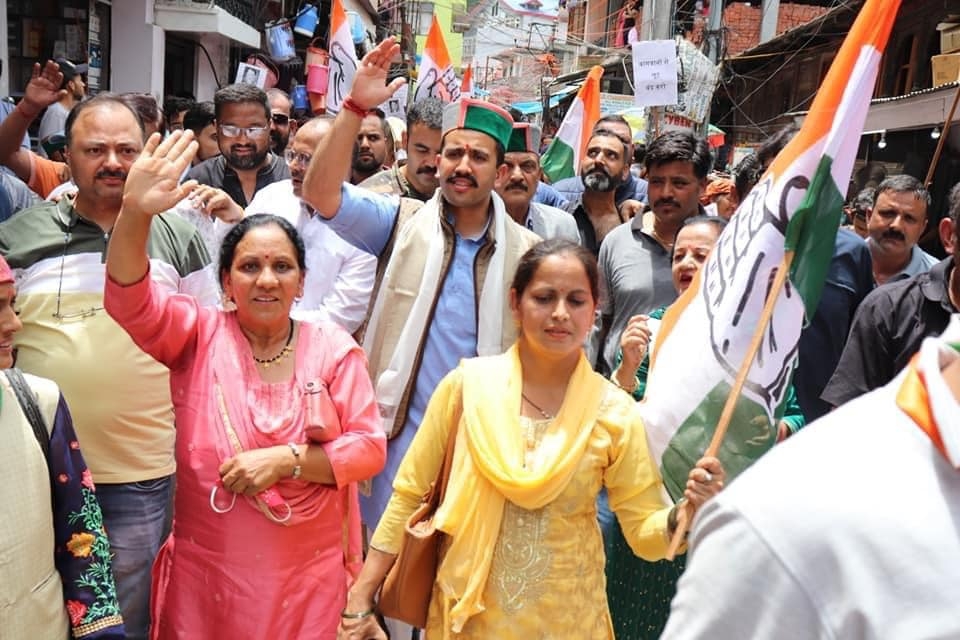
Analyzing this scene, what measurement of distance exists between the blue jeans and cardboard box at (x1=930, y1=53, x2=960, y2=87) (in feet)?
31.0

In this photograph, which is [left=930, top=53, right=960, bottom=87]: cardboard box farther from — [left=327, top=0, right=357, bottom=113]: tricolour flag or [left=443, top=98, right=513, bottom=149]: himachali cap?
[left=443, top=98, right=513, bottom=149]: himachali cap

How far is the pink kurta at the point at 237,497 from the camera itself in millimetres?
2805

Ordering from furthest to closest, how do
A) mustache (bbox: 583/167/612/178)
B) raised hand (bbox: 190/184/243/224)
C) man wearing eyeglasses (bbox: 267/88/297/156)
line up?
1. man wearing eyeglasses (bbox: 267/88/297/156)
2. mustache (bbox: 583/167/612/178)
3. raised hand (bbox: 190/184/243/224)

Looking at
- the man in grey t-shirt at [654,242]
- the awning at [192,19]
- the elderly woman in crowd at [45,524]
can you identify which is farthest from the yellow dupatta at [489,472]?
the awning at [192,19]

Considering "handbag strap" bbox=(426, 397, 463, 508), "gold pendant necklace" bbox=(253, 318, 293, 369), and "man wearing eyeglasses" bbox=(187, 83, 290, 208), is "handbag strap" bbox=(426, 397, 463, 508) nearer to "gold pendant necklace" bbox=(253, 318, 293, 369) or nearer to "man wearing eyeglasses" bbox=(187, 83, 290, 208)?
"gold pendant necklace" bbox=(253, 318, 293, 369)

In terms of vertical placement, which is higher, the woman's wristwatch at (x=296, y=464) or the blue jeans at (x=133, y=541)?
the woman's wristwatch at (x=296, y=464)

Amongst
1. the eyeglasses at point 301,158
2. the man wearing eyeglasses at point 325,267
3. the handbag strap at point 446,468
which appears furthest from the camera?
the eyeglasses at point 301,158

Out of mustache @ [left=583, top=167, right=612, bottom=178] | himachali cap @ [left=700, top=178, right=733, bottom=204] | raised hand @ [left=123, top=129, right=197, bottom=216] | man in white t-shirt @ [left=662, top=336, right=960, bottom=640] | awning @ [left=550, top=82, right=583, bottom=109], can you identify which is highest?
awning @ [left=550, top=82, right=583, bottom=109]

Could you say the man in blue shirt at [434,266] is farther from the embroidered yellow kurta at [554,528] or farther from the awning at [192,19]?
the awning at [192,19]

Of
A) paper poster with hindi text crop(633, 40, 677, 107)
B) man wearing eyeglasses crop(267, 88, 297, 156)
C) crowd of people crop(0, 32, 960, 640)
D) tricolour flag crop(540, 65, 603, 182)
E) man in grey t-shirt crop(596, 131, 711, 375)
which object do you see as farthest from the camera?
paper poster with hindi text crop(633, 40, 677, 107)

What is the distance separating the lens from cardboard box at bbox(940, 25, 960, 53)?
11.2 m

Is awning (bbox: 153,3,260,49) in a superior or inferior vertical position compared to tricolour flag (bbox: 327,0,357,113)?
superior

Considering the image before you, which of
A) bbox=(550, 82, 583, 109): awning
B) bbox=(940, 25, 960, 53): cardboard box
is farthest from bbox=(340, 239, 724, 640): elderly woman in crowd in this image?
bbox=(550, 82, 583, 109): awning

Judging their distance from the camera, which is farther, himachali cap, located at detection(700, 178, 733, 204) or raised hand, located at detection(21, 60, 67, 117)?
himachali cap, located at detection(700, 178, 733, 204)
